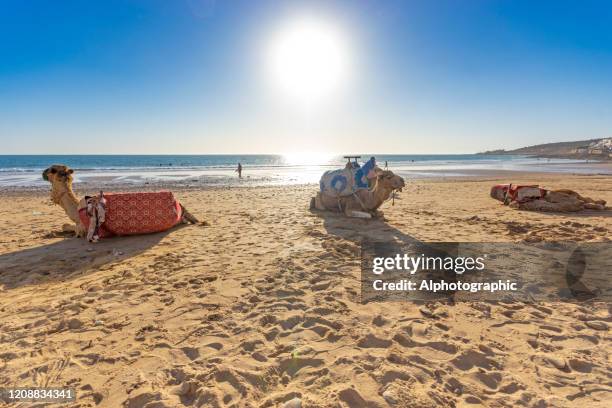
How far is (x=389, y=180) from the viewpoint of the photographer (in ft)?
27.9

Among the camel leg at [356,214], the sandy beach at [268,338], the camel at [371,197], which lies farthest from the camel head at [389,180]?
the sandy beach at [268,338]

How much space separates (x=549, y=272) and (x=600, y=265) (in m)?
0.95

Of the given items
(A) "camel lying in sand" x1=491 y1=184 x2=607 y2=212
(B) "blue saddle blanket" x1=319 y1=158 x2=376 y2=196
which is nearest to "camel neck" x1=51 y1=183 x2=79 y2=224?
(B) "blue saddle blanket" x1=319 y1=158 x2=376 y2=196

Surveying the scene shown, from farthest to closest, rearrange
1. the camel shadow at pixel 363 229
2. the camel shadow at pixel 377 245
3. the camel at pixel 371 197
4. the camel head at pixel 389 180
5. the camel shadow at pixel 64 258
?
1. the camel at pixel 371 197
2. the camel head at pixel 389 180
3. the camel shadow at pixel 363 229
4. the camel shadow at pixel 64 258
5. the camel shadow at pixel 377 245

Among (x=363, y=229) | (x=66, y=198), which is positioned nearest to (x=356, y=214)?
(x=363, y=229)

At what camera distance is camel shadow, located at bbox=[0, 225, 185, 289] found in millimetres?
4980

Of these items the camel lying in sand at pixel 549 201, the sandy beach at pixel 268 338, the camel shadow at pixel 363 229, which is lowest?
the sandy beach at pixel 268 338

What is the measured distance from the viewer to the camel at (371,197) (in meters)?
8.50

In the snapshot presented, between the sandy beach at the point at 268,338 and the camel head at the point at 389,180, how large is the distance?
3.28 metres

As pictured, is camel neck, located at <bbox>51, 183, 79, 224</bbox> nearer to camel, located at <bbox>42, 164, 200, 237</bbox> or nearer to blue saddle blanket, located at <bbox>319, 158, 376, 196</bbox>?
camel, located at <bbox>42, 164, 200, 237</bbox>

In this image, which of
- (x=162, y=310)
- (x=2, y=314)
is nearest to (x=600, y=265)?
(x=162, y=310)

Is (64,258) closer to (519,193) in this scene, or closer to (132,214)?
(132,214)

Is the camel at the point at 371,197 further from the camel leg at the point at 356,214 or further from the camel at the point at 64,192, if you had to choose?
the camel at the point at 64,192

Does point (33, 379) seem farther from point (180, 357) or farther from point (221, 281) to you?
point (221, 281)
